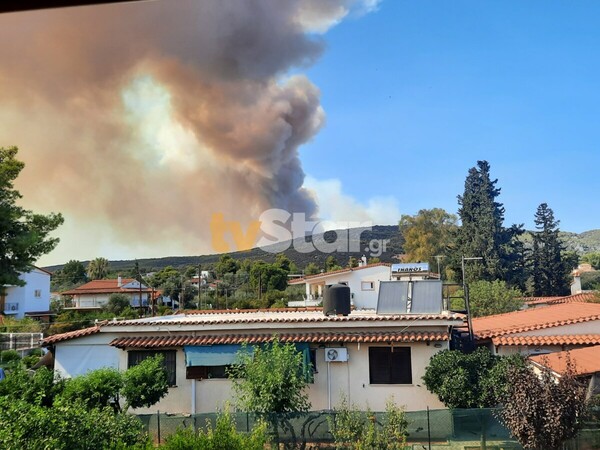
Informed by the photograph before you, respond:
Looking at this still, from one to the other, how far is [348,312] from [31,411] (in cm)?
982

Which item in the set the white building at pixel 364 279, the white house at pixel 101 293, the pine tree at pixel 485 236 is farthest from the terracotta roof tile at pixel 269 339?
the white house at pixel 101 293

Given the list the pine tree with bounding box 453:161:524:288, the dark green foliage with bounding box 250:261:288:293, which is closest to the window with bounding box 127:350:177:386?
the pine tree with bounding box 453:161:524:288

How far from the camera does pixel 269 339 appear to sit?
13.4m

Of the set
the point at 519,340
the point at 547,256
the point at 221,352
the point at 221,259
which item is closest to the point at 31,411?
the point at 221,352

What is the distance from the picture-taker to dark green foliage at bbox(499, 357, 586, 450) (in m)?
8.49

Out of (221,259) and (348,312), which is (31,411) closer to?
(348,312)

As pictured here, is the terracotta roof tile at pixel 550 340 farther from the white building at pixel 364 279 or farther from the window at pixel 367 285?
the window at pixel 367 285

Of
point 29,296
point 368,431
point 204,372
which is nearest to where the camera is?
point 368,431

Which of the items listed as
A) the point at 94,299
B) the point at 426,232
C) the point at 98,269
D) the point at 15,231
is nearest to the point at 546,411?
the point at 15,231

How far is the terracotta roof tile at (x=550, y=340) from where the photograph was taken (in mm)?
14133

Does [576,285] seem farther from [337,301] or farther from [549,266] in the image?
[337,301]

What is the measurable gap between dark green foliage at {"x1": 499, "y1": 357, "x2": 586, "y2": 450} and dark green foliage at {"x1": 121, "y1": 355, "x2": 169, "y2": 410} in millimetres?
7489

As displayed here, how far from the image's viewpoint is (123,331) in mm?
14250

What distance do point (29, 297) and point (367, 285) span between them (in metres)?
35.4
